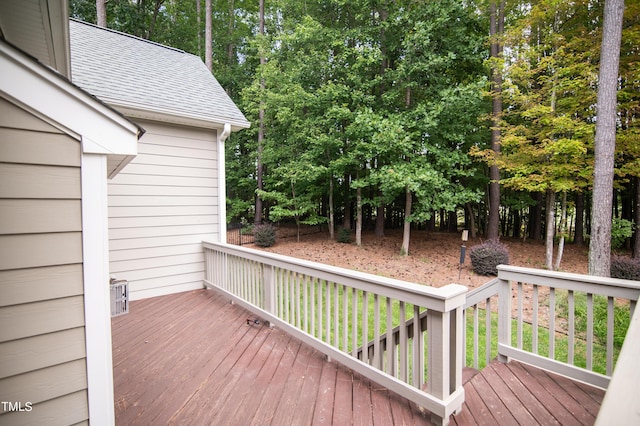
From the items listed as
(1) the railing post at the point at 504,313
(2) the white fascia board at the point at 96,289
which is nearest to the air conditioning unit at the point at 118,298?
(2) the white fascia board at the point at 96,289

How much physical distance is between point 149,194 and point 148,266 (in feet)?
3.64

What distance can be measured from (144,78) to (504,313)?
5.97 m

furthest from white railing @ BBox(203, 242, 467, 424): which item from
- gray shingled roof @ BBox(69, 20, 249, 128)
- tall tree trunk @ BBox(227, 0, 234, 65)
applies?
tall tree trunk @ BBox(227, 0, 234, 65)

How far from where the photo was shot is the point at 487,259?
7387mm

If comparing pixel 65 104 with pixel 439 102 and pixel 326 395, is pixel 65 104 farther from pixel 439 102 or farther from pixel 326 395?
pixel 439 102

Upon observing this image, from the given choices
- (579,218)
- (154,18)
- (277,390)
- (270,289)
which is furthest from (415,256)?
(154,18)

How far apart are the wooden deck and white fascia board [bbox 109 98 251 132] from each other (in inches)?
117

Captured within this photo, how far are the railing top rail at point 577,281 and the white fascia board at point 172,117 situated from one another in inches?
174

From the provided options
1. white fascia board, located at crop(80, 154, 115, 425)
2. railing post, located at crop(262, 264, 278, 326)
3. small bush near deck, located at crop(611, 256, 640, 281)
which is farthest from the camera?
small bush near deck, located at crop(611, 256, 640, 281)

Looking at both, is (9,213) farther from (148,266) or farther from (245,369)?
(148,266)

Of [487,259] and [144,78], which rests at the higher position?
[144,78]

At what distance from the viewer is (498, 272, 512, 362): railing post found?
2.53m

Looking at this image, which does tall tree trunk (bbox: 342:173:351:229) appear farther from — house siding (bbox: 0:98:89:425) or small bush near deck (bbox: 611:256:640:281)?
house siding (bbox: 0:98:89:425)

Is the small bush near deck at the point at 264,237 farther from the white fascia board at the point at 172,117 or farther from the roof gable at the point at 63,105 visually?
the roof gable at the point at 63,105
